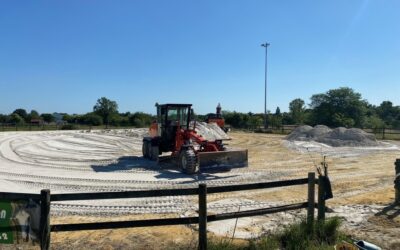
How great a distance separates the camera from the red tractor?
1494cm

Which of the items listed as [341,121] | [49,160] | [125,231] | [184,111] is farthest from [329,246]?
[341,121]

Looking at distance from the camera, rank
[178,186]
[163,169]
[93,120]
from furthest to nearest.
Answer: [93,120]
[163,169]
[178,186]

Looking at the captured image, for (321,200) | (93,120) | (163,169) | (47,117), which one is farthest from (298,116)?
(321,200)

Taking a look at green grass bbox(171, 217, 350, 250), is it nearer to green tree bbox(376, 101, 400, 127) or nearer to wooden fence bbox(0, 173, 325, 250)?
wooden fence bbox(0, 173, 325, 250)

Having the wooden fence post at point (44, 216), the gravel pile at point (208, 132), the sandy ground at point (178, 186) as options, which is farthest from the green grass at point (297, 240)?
the gravel pile at point (208, 132)

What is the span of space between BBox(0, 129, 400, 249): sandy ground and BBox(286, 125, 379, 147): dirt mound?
7.07 meters

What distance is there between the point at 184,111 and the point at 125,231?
34.9 ft

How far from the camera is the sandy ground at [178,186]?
23.2 ft

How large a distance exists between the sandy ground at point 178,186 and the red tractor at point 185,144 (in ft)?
1.75

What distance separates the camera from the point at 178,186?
482 inches

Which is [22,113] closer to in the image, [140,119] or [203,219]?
[140,119]

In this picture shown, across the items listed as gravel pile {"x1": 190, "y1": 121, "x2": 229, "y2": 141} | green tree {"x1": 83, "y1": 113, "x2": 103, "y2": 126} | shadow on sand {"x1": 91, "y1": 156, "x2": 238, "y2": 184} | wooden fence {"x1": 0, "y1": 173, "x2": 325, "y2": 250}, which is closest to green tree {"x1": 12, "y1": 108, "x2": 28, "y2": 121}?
green tree {"x1": 83, "y1": 113, "x2": 103, "y2": 126}

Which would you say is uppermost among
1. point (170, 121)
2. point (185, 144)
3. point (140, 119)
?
point (140, 119)

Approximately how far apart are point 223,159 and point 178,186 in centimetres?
352
